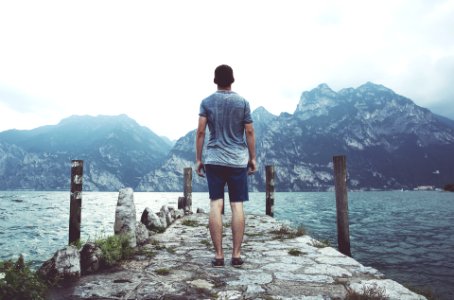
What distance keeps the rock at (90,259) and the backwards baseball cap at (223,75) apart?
3074 millimetres

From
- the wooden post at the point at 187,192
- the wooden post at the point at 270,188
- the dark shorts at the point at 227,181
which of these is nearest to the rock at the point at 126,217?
the dark shorts at the point at 227,181

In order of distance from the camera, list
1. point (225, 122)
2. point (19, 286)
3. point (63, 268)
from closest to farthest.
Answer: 1. point (19, 286)
2. point (63, 268)
3. point (225, 122)

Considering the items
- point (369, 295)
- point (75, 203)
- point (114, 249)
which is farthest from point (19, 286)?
point (75, 203)

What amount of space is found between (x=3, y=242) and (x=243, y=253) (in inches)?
623

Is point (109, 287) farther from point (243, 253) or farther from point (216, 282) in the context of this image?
point (243, 253)

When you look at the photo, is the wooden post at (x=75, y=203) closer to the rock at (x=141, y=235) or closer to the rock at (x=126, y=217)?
the rock at (x=126, y=217)

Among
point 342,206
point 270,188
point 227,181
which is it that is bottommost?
point 342,206

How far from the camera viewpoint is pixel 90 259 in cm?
450

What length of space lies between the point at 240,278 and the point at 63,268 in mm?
2238

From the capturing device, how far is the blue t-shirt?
485 cm

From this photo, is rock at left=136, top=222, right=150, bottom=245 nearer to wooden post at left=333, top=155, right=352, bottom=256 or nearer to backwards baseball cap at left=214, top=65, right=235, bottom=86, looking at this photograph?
backwards baseball cap at left=214, top=65, right=235, bottom=86

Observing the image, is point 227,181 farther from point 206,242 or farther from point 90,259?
point 206,242

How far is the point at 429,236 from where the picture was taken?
56.8 ft

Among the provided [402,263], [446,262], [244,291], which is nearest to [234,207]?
[244,291]
